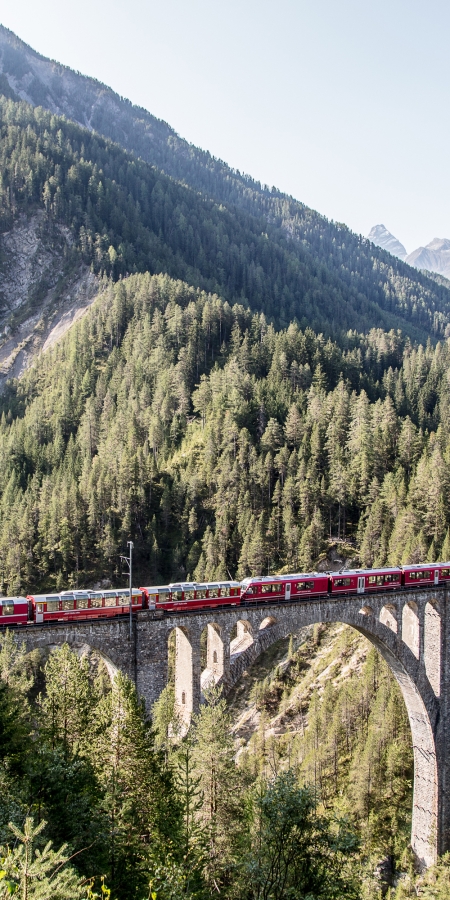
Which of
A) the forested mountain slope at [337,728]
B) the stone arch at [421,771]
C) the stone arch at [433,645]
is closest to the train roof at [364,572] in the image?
the stone arch at [433,645]

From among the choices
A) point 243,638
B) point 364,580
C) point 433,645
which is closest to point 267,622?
point 243,638

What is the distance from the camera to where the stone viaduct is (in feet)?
115

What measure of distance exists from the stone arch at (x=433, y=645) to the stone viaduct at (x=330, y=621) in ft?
0.26

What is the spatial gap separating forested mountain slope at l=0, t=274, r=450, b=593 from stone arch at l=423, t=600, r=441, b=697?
80.6 feet

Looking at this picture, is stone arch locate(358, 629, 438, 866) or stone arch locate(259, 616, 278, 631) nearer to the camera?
stone arch locate(259, 616, 278, 631)

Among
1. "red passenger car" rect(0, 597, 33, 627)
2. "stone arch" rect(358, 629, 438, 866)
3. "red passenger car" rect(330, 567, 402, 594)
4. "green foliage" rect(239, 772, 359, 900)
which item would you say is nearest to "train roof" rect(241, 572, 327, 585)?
"red passenger car" rect(330, 567, 402, 594)

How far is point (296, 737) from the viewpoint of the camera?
68938mm

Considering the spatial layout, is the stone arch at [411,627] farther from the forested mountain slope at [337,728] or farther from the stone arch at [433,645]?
the forested mountain slope at [337,728]

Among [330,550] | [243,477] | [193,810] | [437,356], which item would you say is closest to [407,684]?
[193,810]

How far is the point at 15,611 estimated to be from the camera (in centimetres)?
3319

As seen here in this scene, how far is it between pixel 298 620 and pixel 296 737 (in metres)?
32.0

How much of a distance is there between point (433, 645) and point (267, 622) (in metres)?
17.7

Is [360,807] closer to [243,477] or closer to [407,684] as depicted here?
[407,684]

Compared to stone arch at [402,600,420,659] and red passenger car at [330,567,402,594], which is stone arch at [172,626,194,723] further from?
stone arch at [402,600,420,659]
